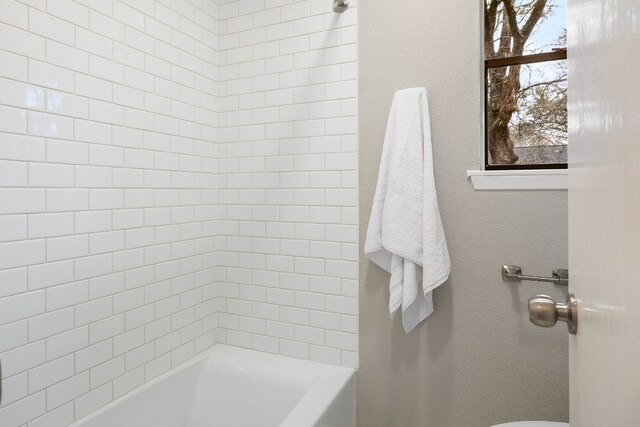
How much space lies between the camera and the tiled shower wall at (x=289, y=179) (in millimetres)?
1751

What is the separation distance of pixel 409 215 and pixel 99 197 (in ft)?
3.89

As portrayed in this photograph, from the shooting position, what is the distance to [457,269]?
5.15 feet

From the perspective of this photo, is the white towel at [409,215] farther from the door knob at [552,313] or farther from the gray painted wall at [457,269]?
the door knob at [552,313]

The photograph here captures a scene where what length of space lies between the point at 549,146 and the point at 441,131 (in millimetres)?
427

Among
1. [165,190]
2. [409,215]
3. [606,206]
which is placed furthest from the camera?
[165,190]

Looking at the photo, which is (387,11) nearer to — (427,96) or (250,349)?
(427,96)

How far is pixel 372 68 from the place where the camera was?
169cm

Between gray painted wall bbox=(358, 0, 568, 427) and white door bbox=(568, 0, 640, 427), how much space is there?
91cm

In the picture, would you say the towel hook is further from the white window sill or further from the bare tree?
the white window sill

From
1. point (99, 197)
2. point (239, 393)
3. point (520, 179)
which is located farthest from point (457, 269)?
point (99, 197)

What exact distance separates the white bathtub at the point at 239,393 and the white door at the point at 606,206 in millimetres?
1149

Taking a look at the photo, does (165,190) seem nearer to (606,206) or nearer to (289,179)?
(289,179)

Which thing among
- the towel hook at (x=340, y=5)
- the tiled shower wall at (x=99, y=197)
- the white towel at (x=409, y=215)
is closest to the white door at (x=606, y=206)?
the white towel at (x=409, y=215)

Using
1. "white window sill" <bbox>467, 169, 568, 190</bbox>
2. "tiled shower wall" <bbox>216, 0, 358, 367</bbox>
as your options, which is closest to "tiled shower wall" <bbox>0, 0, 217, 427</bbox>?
"tiled shower wall" <bbox>216, 0, 358, 367</bbox>
